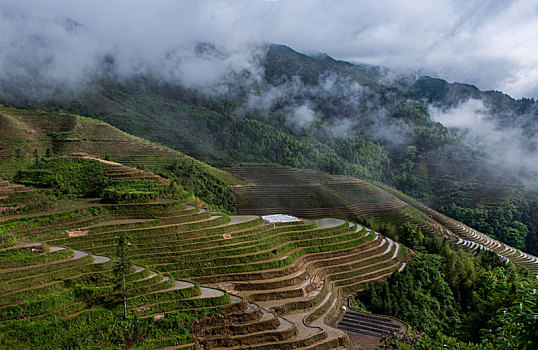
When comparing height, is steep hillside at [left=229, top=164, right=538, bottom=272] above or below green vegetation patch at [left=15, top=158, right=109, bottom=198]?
below

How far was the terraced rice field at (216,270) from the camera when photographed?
1583 cm

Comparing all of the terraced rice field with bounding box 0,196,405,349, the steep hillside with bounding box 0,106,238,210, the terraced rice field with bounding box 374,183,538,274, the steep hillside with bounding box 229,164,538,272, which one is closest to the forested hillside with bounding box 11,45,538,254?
the terraced rice field with bounding box 374,183,538,274

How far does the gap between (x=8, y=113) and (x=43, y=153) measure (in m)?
12.2

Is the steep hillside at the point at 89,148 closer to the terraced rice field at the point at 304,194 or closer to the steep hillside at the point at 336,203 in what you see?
the terraced rice field at the point at 304,194

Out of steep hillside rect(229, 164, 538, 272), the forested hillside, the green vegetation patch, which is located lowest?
steep hillside rect(229, 164, 538, 272)

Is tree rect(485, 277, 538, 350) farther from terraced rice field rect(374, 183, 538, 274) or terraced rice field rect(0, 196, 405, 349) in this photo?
terraced rice field rect(374, 183, 538, 274)

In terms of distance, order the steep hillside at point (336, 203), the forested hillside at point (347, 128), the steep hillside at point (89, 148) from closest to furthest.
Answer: the steep hillside at point (89, 148) < the steep hillside at point (336, 203) < the forested hillside at point (347, 128)

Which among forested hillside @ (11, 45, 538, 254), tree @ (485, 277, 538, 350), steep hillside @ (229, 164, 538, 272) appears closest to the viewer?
tree @ (485, 277, 538, 350)

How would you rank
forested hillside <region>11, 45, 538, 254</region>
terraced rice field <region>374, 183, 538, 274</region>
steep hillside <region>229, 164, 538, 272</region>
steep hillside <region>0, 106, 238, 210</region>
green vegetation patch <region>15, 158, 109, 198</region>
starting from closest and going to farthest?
1. green vegetation patch <region>15, 158, 109, 198</region>
2. steep hillside <region>0, 106, 238, 210</region>
3. terraced rice field <region>374, 183, 538, 274</region>
4. steep hillside <region>229, 164, 538, 272</region>
5. forested hillside <region>11, 45, 538, 254</region>

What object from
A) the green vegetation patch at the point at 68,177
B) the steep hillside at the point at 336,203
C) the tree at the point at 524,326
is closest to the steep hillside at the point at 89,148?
the steep hillside at the point at 336,203

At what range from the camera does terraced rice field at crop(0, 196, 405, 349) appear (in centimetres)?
1583

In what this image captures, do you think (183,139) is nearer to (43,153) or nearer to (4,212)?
(43,153)

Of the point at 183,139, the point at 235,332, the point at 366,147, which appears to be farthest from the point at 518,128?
the point at 235,332

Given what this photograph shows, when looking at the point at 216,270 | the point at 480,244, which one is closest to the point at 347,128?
the point at 480,244
